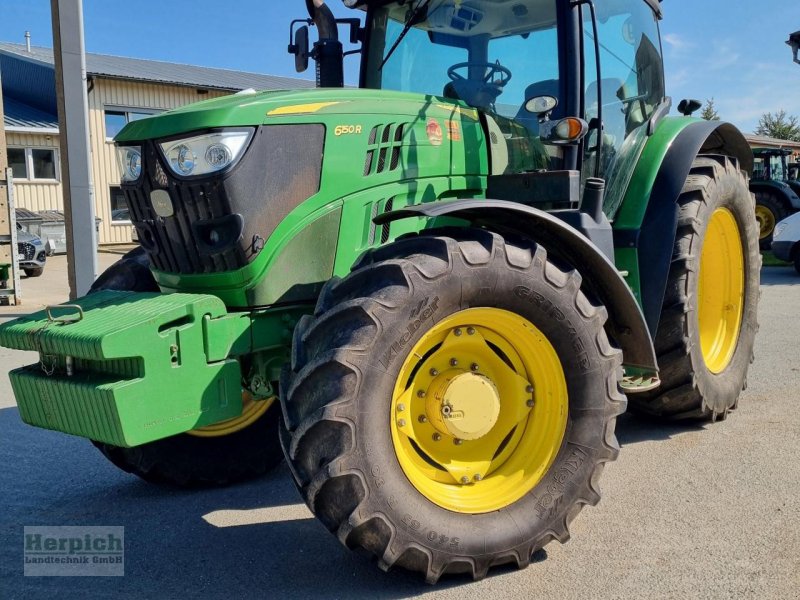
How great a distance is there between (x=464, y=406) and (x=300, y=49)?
7.90 feet

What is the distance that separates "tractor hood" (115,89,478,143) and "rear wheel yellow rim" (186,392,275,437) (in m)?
1.44

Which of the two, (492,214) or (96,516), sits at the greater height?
(492,214)

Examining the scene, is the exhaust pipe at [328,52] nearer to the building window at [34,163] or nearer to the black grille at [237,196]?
the black grille at [237,196]

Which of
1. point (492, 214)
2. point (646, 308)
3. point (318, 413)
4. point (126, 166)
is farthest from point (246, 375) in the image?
point (646, 308)

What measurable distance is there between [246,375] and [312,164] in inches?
35.9

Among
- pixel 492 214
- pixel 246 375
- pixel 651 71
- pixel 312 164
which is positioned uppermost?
pixel 651 71

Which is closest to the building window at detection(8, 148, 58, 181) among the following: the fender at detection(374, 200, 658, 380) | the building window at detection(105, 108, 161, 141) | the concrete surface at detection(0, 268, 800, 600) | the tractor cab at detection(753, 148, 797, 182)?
the building window at detection(105, 108, 161, 141)

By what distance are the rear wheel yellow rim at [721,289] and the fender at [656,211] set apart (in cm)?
79

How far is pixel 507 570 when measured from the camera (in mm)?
3031

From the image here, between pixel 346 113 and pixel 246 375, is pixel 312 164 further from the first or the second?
pixel 246 375

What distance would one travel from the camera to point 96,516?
145 inches

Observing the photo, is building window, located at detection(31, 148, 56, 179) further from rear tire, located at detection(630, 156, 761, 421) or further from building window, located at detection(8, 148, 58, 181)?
rear tire, located at detection(630, 156, 761, 421)

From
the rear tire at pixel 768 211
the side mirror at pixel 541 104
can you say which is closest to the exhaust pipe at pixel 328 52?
the side mirror at pixel 541 104

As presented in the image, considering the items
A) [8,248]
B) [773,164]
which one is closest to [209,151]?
[8,248]
